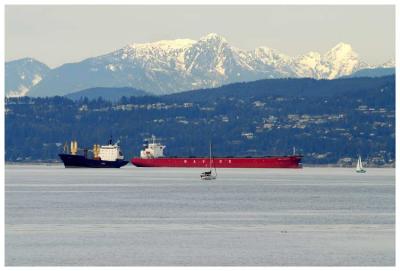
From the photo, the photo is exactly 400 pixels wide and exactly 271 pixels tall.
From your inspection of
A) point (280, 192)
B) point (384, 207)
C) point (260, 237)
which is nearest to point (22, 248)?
point (260, 237)

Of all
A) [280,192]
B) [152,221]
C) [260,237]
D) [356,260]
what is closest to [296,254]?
[356,260]

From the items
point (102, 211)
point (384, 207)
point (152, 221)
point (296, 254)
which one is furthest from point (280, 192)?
point (296, 254)

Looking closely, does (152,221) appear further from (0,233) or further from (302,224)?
(0,233)

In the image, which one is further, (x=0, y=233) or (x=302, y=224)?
(x=302, y=224)

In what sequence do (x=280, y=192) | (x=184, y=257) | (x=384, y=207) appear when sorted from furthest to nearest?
(x=280, y=192) < (x=384, y=207) < (x=184, y=257)

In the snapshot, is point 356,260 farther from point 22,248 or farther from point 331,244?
point 22,248
